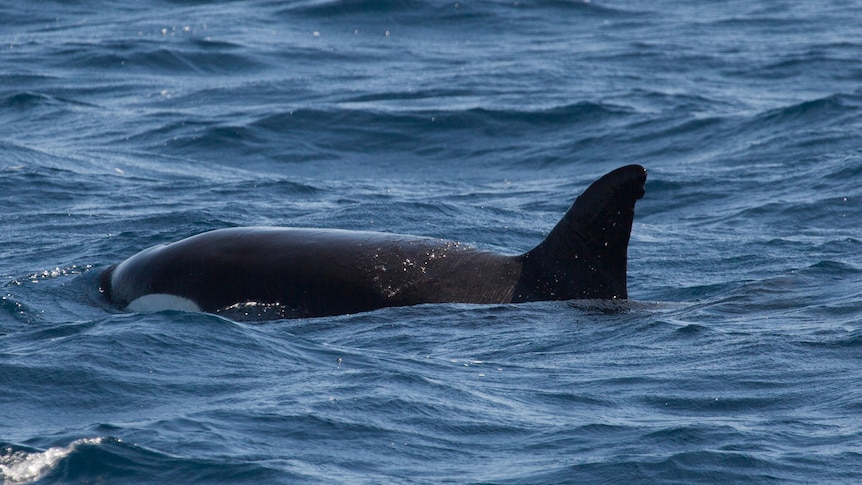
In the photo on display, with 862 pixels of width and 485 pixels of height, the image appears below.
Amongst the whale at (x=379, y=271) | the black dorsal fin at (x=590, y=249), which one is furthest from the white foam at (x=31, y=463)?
the black dorsal fin at (x=590, y=249)

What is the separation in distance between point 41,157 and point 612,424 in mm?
14239

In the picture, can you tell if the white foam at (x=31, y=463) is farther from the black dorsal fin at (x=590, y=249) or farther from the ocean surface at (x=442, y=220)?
the black dorsal fin at (x=590, y=249)

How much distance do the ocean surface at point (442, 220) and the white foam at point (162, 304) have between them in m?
0.29

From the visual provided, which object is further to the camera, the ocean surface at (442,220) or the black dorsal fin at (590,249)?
the black dorsal fin at (590,249)

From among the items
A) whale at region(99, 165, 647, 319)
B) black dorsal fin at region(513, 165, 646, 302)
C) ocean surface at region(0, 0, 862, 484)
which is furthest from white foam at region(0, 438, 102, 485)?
black dorsal fin at region(513, 165, 646, 302)

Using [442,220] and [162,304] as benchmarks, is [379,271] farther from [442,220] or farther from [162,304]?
[442,220]

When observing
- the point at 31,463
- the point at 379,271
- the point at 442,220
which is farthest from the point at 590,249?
the point at 442,220

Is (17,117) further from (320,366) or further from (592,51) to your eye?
(320,366)

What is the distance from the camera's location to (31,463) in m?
7.21

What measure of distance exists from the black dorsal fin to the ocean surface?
0.72 ft

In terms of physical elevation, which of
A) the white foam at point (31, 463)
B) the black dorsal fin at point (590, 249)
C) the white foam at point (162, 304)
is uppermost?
the black dorsal fin at point (590, 249)

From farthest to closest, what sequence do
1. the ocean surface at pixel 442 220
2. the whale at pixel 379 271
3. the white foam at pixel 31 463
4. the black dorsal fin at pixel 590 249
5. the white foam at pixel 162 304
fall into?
the white foam at pixel 162 304
the whale at pixel 379 271
the black dorsal fin at pixel 590 249
the ocean surface at pixel 442 220
the white foam at pixel 31 463

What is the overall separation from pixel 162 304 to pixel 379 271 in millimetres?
1928

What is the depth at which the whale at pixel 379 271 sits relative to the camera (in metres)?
10.9
